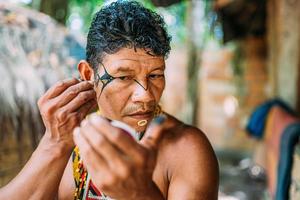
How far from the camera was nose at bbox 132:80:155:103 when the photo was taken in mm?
1525

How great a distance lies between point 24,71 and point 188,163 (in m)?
1.59

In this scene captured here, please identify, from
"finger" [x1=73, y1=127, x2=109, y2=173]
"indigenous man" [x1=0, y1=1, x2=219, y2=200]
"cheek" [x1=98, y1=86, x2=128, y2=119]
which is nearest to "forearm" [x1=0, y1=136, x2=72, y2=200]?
"indigenous man" [x1=0, y1=1, x2=219, y2=200]

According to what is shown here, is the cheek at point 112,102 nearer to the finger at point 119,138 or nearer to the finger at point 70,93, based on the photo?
the finger at point 70,93

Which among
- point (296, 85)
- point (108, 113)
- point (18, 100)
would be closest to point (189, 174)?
point (108, 113)

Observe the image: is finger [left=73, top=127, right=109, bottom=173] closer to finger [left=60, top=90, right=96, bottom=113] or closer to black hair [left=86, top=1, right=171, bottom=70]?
finger [left=60, top=90, right=96, bottom=113]

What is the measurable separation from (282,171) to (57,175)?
2.27 metres

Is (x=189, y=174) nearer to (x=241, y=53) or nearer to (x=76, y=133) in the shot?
(x=76, y=133)

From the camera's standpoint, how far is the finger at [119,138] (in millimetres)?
981

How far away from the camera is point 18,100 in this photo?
270cm

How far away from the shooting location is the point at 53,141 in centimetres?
152

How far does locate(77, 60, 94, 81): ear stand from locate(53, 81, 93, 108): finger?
10.2 inches

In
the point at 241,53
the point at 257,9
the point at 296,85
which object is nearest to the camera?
the point at 296,85

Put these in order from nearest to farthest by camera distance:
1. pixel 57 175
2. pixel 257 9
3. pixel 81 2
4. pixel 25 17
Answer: pixel 57 175 → pixel 25 17 → pixel 81 2 → pixel 257 9

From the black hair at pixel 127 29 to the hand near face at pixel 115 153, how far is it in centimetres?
62
